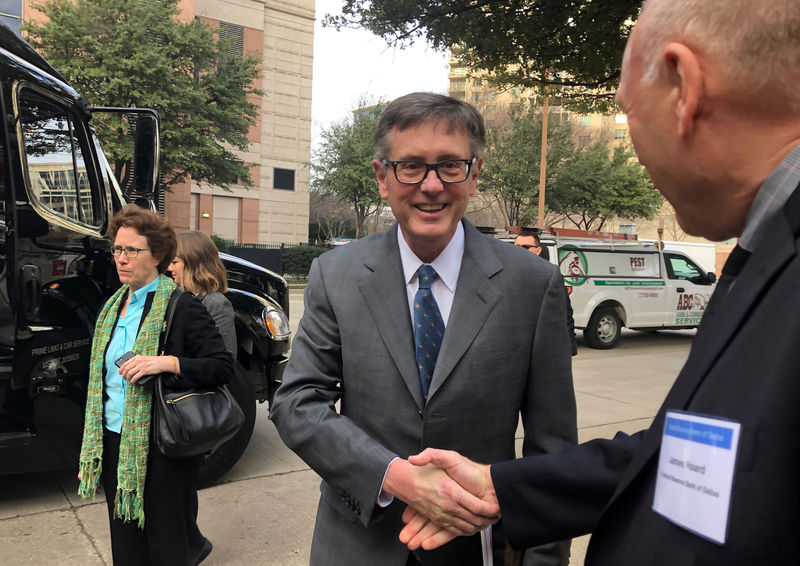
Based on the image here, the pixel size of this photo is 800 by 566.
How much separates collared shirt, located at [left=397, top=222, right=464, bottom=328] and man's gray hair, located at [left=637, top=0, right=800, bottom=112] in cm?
106

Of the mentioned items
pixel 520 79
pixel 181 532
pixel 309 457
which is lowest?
pixel 181 532

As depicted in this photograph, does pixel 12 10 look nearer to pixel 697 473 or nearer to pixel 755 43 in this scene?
pixel 755 43

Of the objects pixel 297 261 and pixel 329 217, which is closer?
pixel 297 261

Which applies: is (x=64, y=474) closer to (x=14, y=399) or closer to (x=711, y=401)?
(x=14, y=399)

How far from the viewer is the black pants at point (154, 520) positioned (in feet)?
9.09

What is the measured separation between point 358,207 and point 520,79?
2238 cm

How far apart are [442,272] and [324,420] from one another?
540mm

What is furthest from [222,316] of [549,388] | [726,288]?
[726,288]

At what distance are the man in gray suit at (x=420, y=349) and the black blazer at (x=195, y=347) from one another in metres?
1.29

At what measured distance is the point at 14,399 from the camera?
3359 mm

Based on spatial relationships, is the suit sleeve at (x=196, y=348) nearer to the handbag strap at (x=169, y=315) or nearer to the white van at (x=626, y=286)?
the handbag strap at (x=169, y=315)

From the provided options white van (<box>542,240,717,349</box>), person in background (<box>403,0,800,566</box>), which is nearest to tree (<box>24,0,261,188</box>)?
white van (<box>542,240,717,349</box>)

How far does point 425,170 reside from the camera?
175 centimetres

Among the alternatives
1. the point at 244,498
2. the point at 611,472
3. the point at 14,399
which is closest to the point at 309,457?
the point at 611,472
